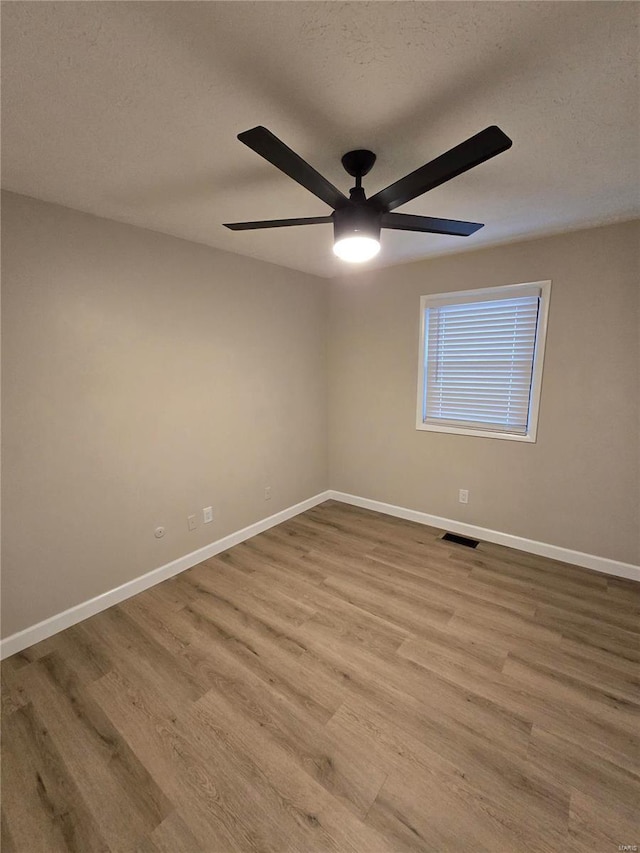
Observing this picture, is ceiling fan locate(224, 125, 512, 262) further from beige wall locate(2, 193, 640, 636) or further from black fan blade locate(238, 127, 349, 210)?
beige wall locate(2, 193, 640, 636)

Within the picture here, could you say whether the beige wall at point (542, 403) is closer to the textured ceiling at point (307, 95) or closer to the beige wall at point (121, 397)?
the textured ceiling at point (307, 95)

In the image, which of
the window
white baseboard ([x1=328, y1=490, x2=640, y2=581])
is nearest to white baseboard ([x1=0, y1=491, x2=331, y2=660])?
white baseboard ([x1=328, y1=490, x2=640, y2=581])

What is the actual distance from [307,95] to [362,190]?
38 centimetres

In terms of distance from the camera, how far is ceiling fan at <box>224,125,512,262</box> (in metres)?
1.05

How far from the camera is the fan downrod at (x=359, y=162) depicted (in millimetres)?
1522

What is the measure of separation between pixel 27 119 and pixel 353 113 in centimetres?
119

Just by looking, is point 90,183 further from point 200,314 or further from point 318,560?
point 318,560

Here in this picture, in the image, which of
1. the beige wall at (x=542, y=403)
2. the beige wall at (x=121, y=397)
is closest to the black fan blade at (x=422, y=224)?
the beige wall at (x=542, y=403)

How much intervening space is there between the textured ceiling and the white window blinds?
3.42 ft

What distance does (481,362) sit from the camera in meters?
3.09

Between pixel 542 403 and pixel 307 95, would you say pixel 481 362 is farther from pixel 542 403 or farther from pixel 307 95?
pixel 307 95

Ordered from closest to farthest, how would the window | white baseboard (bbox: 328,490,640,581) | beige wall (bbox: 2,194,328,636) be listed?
beige wall (bbox: 2,194,328,636), white baseboard (bbox: 328,490,640,581), the window

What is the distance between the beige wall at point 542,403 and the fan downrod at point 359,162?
1768 millimetres

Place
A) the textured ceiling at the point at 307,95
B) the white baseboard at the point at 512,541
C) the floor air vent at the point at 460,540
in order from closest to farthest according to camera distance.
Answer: the textured ceiling at the point at 307,95
the white baseboard at the point at 512,541
the floor air vent at the point at 460,540
